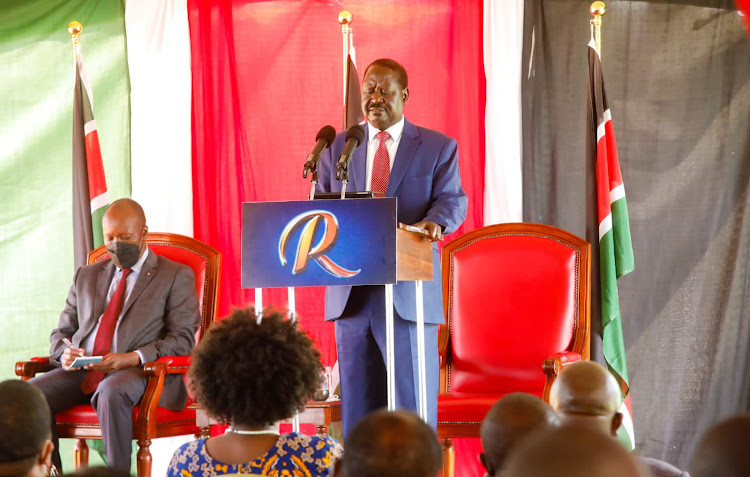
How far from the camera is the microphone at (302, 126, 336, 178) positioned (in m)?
3.42

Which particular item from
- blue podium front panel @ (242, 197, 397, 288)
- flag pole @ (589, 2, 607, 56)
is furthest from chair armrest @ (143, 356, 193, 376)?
flag pole @ (589, 2, 607, 56)

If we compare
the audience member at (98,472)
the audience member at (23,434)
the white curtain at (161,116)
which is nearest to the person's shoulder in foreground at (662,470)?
the audience member at (98,472)

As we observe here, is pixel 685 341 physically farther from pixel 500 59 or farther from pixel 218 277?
pixel 218 277

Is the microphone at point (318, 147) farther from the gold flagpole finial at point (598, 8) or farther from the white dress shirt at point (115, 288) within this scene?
the gold flagpole finial at point (598, 8)

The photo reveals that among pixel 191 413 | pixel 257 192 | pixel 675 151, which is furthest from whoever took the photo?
Answer: pixel 257 192

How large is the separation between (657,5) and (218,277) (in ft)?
10.2

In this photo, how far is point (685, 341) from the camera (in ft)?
17.7

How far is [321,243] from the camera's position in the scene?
3340mm

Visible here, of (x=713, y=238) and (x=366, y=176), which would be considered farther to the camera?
(x=713, y=238)

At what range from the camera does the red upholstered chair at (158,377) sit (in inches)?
170

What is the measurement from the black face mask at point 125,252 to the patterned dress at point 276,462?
2.70 m

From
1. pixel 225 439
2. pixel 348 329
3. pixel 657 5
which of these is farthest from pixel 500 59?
pixel 225 439

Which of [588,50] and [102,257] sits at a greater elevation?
[588,50]

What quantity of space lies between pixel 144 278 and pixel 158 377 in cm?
62
